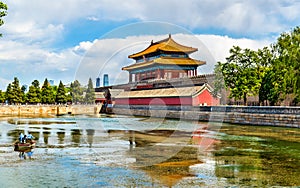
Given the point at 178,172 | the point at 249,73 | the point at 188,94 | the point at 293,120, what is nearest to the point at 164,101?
the point at 188,94

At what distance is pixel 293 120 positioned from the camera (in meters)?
27.5

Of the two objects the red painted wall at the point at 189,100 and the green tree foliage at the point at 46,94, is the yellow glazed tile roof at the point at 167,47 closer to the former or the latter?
the red painted wall at the point at 189,100

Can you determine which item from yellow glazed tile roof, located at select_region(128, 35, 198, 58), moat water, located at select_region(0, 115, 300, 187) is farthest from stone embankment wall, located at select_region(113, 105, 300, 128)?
yellow glazed tile roof, located at select_region(128, 35, 198, 58)

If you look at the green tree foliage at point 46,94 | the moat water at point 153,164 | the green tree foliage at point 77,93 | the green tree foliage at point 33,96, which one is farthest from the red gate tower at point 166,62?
the moat water at point 153,164

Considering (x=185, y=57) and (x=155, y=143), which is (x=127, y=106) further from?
(x=155, y=143)

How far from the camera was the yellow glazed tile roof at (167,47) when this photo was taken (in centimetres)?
6055

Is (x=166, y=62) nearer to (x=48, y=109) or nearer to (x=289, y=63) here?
(x=48, y=109)

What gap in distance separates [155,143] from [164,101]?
28700mm

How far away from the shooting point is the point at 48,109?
6078 cm

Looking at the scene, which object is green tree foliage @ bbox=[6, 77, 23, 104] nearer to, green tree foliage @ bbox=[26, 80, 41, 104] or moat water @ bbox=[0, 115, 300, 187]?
green tree foliage @ bbox=[26, 80, 41, 104]

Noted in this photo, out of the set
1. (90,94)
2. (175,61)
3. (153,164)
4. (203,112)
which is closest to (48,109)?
(90,94)

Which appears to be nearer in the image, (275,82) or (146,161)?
(146,161)

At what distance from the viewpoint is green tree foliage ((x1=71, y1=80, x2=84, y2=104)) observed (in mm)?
71438

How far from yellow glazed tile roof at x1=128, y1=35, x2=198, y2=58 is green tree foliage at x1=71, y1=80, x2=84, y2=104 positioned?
13.3 metres
